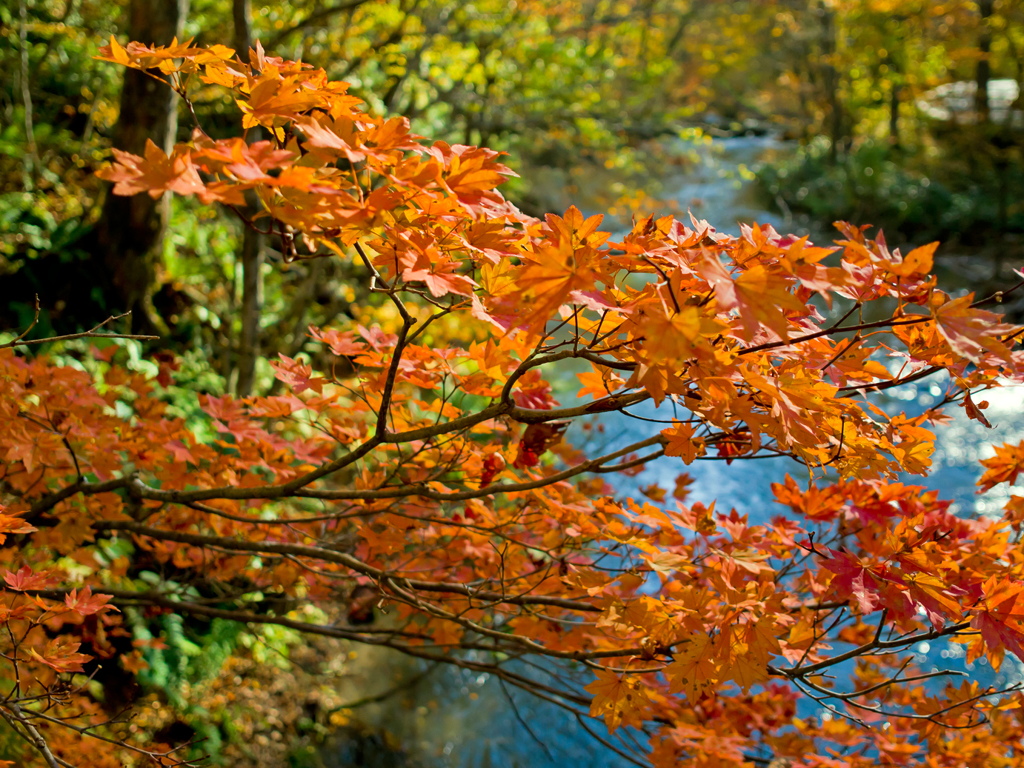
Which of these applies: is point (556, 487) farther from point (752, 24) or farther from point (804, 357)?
point (752, 24)

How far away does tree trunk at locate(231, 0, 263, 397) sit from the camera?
259 centimetres

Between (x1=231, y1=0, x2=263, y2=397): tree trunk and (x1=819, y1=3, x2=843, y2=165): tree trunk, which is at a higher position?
(x1=819, y1=3, x2=843, y2=165): tree trunk

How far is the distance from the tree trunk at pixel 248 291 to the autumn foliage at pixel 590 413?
126cm

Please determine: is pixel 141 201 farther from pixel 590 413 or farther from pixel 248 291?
pixel 590 413

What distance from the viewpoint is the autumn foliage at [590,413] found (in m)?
0.80

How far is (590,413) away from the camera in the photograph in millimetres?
1235

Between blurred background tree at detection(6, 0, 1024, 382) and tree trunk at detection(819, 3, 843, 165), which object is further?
tree trunk at detection(819, 3, 843, 165)

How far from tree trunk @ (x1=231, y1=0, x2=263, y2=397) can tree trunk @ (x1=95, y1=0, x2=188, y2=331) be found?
0.37 metres

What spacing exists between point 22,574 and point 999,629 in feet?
5.22

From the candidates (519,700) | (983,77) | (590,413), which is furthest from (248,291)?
(983,77)

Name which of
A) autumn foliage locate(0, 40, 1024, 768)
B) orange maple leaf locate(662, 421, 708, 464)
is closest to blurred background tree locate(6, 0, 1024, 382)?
autumn foliage locate(0, 40, 1024, 768)

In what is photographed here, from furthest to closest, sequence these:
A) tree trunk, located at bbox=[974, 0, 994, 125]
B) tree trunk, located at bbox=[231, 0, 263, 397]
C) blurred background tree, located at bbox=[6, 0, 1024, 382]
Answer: tree trunk, located at bbox=[974, 0, 994, 125]
blurred background tree, located at bbox=[6, 0, 1024, 382]
tree trunk, located at bbox=[231, 0, 263, 397]

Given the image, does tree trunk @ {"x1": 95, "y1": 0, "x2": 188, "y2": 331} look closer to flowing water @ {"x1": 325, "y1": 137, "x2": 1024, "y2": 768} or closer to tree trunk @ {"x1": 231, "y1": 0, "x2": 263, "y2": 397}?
tree trunk @ {"x1": 231, "y1": 0, "x2": 263, "y2": 397}

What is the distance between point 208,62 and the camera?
875mm
